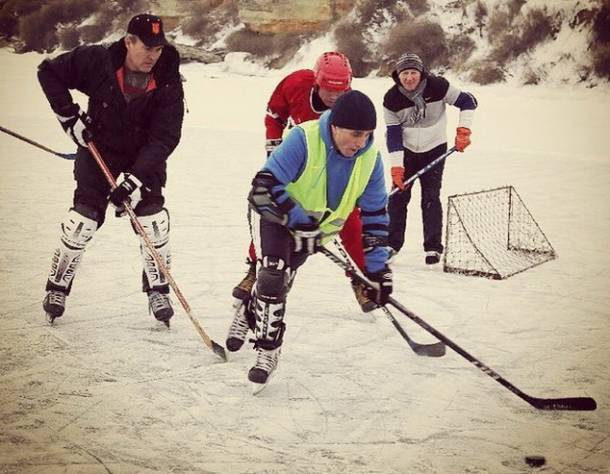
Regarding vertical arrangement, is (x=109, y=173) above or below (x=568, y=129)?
above

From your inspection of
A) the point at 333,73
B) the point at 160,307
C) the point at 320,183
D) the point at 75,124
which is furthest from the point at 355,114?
the point at 160,307

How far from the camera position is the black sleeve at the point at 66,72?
4230mm

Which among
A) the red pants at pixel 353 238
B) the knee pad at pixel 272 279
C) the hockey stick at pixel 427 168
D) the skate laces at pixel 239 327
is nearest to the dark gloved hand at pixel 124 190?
the red pants at pixel 353 238

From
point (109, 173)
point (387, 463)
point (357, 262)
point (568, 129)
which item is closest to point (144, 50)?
point (109, 173)

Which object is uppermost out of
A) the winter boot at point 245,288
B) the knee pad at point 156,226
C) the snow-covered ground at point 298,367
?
the knee pad at point 156,226

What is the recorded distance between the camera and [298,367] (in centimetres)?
412

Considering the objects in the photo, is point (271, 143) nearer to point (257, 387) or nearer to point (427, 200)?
point (427, 200)

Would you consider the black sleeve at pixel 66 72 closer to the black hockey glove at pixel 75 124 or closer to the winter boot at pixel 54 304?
the black hockey glove at pixel 75 124

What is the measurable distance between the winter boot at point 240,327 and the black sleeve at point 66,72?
4.79 ft

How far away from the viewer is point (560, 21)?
57.1 feet

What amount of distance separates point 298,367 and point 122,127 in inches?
64.0

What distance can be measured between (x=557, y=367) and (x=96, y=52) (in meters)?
2.97

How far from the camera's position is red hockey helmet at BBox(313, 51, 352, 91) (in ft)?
14.8

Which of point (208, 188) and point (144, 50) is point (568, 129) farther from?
point (144, 50)
